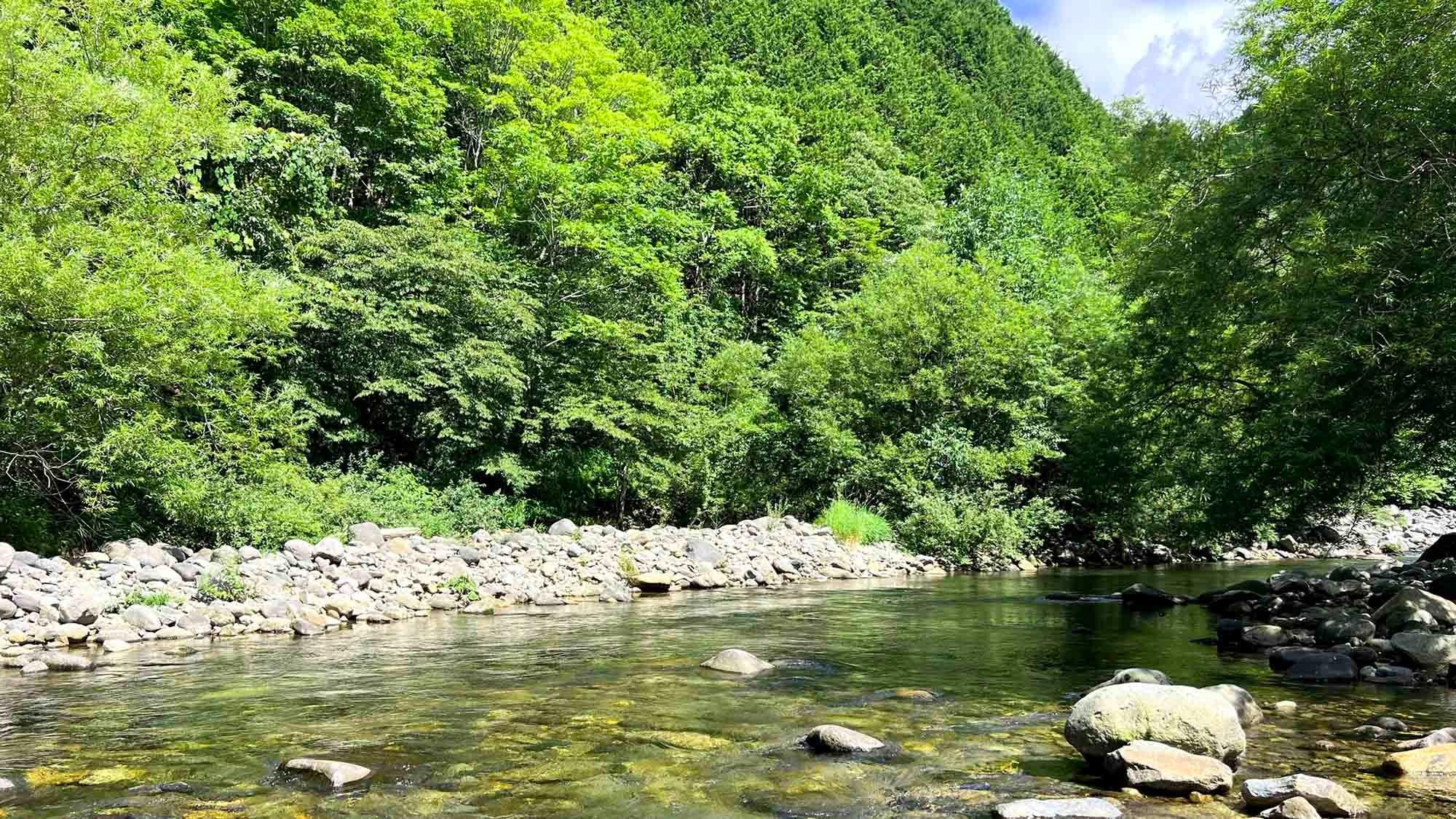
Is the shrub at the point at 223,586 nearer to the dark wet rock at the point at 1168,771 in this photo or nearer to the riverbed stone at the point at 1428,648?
the dark wet rock at the point at 1168,771

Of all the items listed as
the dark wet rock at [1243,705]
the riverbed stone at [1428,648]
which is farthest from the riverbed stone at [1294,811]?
the riverbed stone at [1428,648]

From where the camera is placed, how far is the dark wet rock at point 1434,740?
566 centimetres

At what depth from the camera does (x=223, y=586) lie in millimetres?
12172

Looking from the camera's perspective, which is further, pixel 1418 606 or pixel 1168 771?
pixel 1418 606

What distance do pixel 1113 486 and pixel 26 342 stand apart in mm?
19602

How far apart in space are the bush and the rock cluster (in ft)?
32.0

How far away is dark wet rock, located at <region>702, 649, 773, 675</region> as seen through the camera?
29.0 feet

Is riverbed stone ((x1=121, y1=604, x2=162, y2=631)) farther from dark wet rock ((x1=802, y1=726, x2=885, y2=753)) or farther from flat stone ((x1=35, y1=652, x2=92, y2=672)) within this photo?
dark wet rock ((x1=802, y1=726, x2=885, y2=753))

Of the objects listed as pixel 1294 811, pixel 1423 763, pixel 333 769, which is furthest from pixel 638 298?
pixel 1294 811

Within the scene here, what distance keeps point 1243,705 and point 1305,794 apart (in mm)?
2016

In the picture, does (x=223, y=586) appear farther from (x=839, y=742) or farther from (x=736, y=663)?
(x=839, y=742)

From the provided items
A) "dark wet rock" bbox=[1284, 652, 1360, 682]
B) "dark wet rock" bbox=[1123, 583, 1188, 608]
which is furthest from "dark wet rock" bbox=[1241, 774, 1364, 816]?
"dark wet rock" bbox=[1123, 583, 1188, 608]

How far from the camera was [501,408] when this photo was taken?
72.1ft

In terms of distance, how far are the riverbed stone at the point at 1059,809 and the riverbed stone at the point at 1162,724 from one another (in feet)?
2.62
